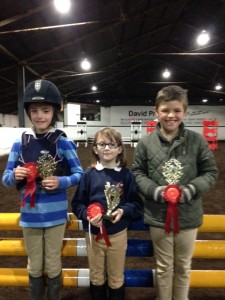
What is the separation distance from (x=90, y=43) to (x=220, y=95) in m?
14.6

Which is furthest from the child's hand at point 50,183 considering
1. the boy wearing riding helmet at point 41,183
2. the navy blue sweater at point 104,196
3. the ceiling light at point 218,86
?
the ceiling light at point 218,86

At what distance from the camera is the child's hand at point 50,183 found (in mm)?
1508

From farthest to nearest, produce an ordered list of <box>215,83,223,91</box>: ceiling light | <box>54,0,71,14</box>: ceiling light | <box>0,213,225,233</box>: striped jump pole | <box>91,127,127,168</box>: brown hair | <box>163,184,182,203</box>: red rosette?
<box>215,83,223,91</box>: ceiling light < <box>54,0,71,14</box>: ceiling light < <box>0,213,225,233</box>: striped jump pole < <box>91,127,127,168</box>: brown hair < <box>163,184,182,203</box>: red rosette

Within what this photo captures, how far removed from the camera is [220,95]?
22.3 metres

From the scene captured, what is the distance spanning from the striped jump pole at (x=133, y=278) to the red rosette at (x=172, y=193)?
698 millimetres

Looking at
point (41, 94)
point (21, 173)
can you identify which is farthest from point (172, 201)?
point (41, 94)

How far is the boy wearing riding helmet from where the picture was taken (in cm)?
160

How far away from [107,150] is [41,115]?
0.41 m

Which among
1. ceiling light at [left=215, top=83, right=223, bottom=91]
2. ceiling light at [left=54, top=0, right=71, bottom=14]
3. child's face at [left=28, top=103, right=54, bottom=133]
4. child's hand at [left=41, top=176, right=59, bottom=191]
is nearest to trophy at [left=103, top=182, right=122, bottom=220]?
child's hand at [left=41, top=176, right=59, bottom=191]

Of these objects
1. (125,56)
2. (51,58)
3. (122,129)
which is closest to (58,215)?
(51,58)

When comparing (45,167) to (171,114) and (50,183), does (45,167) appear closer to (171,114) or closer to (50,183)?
(50,183)

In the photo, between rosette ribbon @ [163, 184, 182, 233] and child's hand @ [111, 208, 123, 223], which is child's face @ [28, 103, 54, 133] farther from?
rosette ribbon @ [163, 184, 182, 233]

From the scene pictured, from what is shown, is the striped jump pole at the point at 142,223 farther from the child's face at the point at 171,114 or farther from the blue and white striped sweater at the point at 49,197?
the child's face at the point at 171,114

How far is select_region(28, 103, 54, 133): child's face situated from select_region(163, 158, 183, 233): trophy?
696 millimetres
